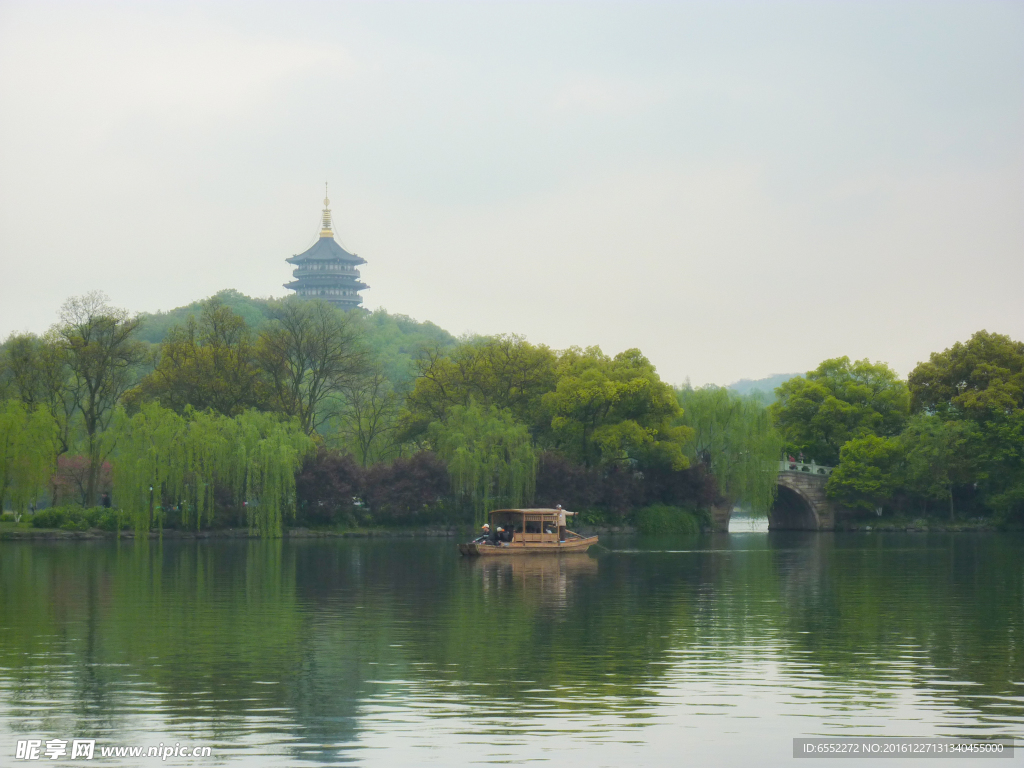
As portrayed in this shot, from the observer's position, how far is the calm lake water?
1105 centimetres

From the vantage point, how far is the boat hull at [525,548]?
37906 mm

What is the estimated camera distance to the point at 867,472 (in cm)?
6259

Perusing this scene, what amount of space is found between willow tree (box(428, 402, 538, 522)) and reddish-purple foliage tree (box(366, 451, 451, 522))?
734mm

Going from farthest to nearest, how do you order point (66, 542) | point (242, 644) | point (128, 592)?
1. point (66, 542)
2. point (128, 592)
3. point (242, 644)

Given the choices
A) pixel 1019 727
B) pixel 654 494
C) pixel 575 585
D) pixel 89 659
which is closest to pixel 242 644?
pixel 89 659

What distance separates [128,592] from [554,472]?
3300cm

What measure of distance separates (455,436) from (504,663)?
39.7m

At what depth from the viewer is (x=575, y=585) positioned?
27.3 metres

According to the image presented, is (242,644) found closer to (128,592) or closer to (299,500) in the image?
(128,592)

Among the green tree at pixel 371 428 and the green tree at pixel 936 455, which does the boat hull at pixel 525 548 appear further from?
the green tree at pixel 936 455

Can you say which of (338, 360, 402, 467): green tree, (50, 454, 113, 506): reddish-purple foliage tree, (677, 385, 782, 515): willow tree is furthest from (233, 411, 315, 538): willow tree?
(677, 385, 782, 515): willow tree

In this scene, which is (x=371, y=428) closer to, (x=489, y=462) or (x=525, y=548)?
(x=489, y=462)

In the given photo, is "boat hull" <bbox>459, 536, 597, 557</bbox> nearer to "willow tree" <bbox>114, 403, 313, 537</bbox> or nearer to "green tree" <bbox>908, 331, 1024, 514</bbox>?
"willow tree" <bbox>114, 403, 313, 537</bbox>

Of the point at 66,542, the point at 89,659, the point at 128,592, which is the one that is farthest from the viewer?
the point at 66,542
